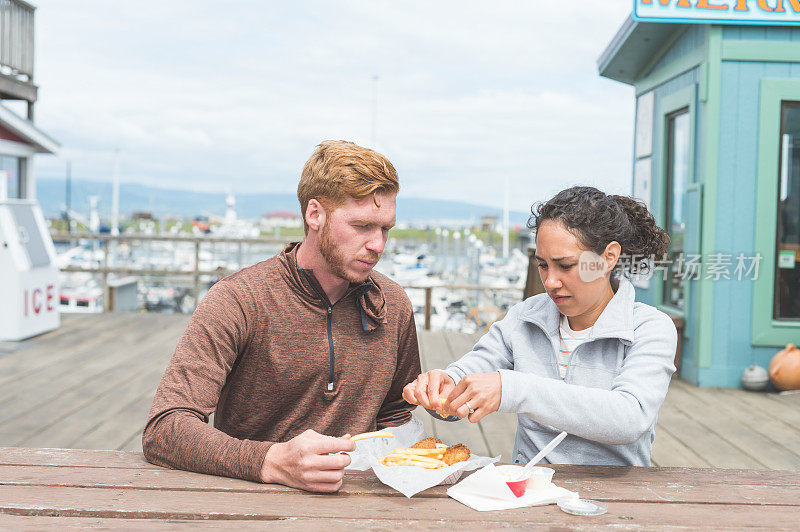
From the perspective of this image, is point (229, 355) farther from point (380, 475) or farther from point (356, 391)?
point (380, 475)

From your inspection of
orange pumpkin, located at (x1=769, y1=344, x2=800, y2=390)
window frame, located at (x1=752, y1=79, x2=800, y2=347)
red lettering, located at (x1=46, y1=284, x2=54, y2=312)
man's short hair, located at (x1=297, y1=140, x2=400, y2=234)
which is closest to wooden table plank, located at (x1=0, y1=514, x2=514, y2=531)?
man's short hair, located at (x1=297, y1=140, x2=400, y2=234)

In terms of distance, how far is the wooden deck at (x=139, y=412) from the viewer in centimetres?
381

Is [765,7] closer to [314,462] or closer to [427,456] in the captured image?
[427,456]

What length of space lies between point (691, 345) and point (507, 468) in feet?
15.1

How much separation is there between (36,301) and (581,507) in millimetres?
6799

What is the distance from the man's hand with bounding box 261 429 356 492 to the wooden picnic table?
0.9 inches

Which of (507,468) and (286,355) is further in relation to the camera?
(286,355)

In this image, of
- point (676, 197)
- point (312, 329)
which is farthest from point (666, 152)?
point (312, 329)

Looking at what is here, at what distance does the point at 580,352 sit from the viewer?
1.92 m

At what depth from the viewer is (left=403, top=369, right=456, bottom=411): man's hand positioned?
1.72m

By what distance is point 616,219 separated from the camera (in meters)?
1.96

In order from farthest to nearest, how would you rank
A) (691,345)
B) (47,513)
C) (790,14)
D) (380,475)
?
(691,345) → (790,14) → (380,475) → (47,513)

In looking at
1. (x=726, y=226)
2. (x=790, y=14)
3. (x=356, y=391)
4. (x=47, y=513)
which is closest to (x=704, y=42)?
(x=790, y=14)

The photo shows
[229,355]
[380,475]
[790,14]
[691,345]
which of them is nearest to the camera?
[380,475]
